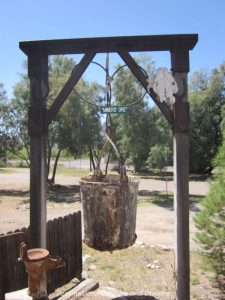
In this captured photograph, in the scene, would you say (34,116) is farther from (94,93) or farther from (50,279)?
(94,93)

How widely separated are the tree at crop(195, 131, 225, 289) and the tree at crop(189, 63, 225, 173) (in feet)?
84.9

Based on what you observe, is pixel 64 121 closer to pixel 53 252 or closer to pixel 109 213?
pixel 53 252

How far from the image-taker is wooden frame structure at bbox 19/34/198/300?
4031 millimetres

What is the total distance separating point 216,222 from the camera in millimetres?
6418

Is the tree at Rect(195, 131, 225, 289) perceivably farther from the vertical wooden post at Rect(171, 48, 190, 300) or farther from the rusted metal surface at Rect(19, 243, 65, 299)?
the rusted metal surface at Rect(19, 243, 65, 299)

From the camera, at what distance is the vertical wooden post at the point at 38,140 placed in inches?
170

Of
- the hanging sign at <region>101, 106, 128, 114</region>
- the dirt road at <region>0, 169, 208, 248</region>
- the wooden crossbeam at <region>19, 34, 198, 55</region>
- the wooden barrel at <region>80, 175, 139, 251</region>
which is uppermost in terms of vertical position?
the wooden crossbeam at <region>19, 34, 198, 55</region>

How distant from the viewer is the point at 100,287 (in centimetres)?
611

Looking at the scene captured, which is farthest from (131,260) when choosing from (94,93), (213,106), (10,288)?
(213,106)

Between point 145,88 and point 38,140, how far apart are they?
1.30 meters

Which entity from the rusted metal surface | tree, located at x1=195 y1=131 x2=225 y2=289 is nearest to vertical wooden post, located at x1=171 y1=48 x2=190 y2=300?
the rusted metal surface

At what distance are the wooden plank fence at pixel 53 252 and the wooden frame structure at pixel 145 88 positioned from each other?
1128 mm

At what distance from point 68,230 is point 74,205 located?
11145 millimetres

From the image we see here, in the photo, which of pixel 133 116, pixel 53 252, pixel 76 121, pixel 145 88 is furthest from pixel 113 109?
pixel 76 121
